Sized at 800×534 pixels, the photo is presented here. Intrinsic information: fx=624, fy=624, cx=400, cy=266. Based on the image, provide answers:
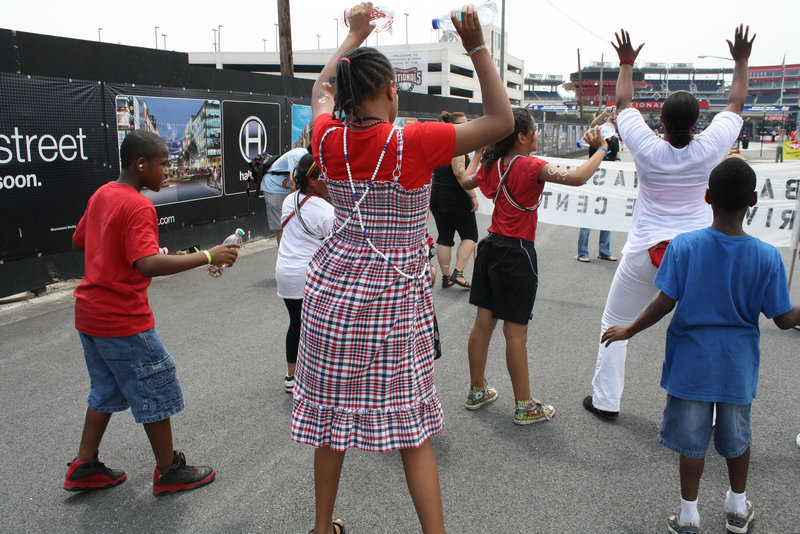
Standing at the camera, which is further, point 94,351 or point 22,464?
point 22,464

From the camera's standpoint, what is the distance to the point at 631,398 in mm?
4133

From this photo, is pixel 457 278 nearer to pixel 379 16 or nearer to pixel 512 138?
pixel 512 138

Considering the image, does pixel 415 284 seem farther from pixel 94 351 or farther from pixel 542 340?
pixel 542 340

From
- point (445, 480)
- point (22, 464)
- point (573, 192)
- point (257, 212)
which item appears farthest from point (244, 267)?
point (445, 480)

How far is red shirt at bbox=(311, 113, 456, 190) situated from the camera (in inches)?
80.4

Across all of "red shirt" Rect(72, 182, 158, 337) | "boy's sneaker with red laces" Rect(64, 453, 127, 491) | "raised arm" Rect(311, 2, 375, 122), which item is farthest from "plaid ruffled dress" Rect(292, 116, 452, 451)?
"boy's sneaker with red laces" Rect(64, 453, 127, 491)

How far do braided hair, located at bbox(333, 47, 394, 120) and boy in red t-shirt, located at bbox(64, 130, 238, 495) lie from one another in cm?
98

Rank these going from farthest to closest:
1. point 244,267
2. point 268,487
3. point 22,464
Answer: point 244,267 → point 22,464 → point 268,487

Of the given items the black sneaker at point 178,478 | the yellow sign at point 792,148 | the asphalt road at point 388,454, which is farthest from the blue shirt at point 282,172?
the yellow sign at point 792,148

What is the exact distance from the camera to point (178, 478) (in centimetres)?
301

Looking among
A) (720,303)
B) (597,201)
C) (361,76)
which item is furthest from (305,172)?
(597,201)

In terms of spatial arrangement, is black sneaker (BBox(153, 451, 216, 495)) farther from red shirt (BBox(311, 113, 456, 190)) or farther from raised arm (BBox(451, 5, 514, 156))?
raised arm (BBox(451, 5, 514, 156))

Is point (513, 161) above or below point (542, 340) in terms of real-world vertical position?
above

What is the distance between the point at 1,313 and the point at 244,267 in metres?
2.94
